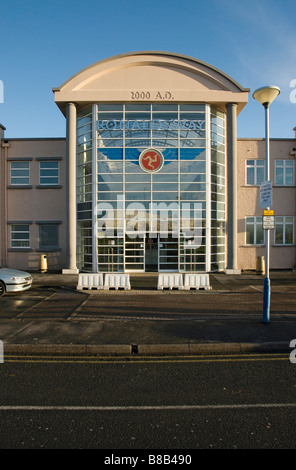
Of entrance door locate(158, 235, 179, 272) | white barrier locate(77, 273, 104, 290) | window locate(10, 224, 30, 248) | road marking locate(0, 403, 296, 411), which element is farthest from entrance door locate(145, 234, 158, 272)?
road marking locate(0, 403, 296, 411)

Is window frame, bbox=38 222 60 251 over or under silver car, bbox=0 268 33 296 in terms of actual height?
over

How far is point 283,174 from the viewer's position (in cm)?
1744

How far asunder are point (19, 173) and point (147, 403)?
17.4 metres

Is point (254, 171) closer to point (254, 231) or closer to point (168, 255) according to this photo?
point (254, 231)

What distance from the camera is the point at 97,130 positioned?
15.7 m

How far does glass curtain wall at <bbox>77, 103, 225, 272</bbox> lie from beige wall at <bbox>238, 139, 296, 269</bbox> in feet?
9.21

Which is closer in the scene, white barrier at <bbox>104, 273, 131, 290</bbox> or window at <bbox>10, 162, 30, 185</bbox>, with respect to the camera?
white barrier at <bbox>104, 273, 131, 290</bbox>

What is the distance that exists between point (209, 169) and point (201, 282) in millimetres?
7529

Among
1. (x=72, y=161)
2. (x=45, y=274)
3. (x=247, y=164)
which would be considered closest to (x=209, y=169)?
(x=247, y=164)

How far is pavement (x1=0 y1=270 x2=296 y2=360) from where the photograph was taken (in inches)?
229

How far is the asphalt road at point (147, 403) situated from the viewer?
317 centimetres

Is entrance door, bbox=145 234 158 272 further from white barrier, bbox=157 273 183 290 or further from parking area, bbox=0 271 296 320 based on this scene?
white barrier, bbox=157 273 183 290

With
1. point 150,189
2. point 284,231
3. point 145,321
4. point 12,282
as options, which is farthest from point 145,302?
point 284,231

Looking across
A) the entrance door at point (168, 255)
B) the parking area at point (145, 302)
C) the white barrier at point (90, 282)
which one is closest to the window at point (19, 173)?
the parking area at point (145, 302)
